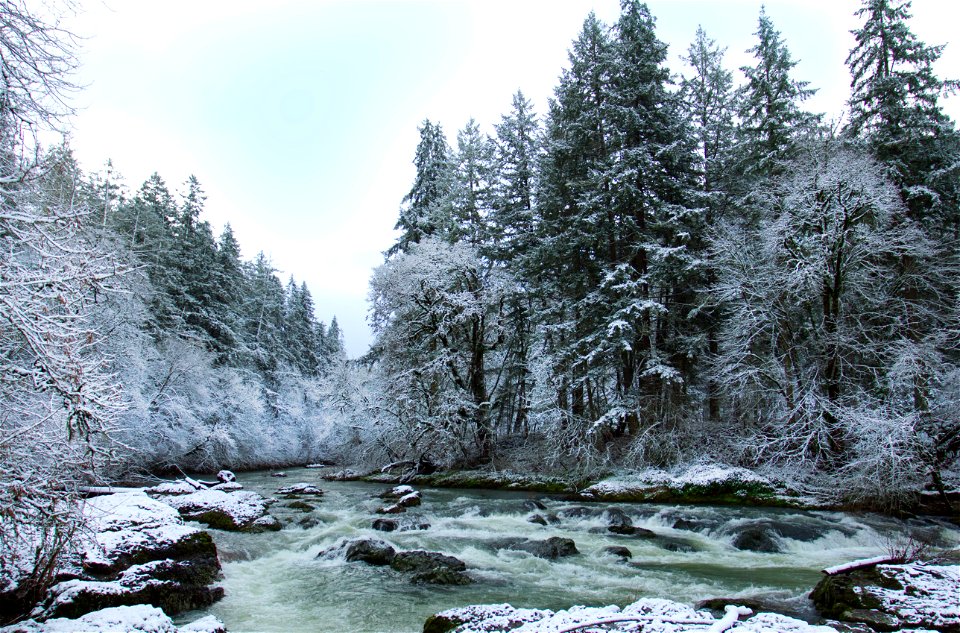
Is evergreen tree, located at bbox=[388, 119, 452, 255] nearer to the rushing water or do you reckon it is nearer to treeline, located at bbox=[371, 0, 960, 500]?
treeline, located at bbox=[371, 0, 960, 500]

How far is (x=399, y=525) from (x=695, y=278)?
47.4ft

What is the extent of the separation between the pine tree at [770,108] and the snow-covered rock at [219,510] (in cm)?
2148

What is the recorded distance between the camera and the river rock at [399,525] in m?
12.3

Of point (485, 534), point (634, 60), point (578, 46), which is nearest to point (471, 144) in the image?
point (578, 46)

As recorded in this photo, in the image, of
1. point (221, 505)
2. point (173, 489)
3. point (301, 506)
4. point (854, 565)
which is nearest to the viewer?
point (854, 565)

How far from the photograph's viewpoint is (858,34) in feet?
64.4

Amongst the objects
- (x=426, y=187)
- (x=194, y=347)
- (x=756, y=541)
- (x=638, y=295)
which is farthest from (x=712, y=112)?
(x=194, y=347)

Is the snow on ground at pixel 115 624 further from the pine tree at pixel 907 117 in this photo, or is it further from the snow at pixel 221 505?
the pine tree at pixel 907 117

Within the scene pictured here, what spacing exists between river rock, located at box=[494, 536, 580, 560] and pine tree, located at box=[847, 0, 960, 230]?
1696cm

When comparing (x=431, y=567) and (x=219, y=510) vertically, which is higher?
(x=219, y=510)

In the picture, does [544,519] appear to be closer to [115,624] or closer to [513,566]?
[513,566]

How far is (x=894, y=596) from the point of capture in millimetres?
5621

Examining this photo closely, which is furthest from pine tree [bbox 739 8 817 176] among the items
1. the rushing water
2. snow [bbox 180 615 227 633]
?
snow [bbox 180 615 227 633]

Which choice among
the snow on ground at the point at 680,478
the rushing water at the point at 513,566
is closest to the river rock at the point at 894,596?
the rushing water at the point at 513,566
